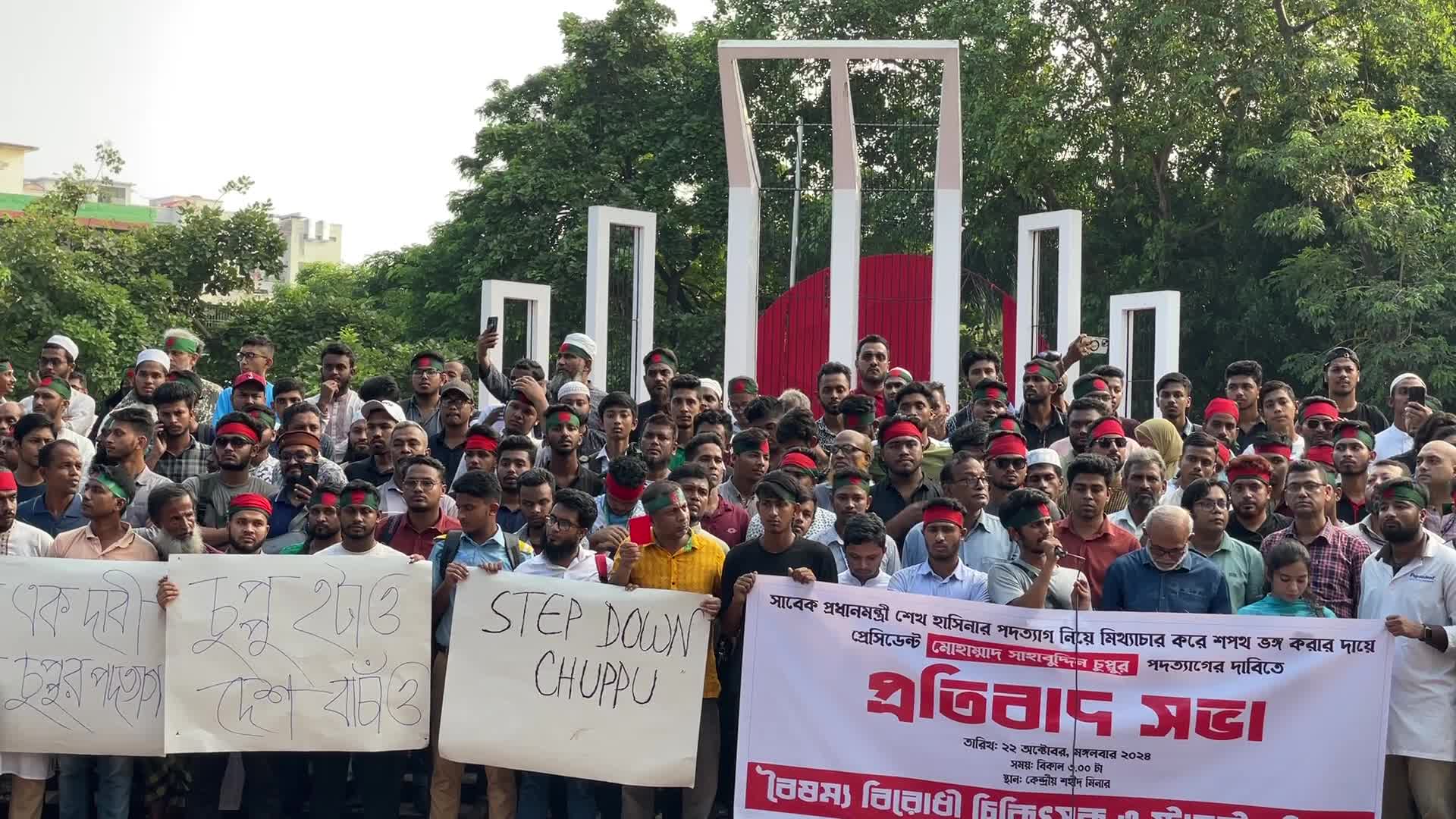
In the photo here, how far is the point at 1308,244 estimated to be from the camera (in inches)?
1114

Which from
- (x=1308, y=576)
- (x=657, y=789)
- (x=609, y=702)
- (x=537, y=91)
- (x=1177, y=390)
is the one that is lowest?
(x=657, y=789)

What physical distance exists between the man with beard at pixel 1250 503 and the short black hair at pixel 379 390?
545 centimetres

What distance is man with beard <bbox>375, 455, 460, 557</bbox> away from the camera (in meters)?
8.75

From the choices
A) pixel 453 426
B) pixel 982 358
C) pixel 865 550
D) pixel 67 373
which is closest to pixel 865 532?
pixel 865 550

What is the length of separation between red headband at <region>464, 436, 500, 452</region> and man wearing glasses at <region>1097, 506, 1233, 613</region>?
12.2ft

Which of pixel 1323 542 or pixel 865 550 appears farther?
pixel 1323 542

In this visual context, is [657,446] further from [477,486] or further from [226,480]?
[226,480]

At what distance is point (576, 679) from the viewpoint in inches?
322

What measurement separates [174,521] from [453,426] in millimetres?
2556

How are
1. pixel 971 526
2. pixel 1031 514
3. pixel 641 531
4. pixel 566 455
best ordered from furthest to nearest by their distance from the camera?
1. pixel 566 455
2. pixel 971 526
3. pixel 641 531
4. pixel 1031 514

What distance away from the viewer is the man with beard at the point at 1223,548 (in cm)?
817

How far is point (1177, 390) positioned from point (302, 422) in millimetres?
5620

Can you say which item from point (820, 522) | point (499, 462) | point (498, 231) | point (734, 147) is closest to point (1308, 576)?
point (820, 522)

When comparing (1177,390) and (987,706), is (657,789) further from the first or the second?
(1177,390)
